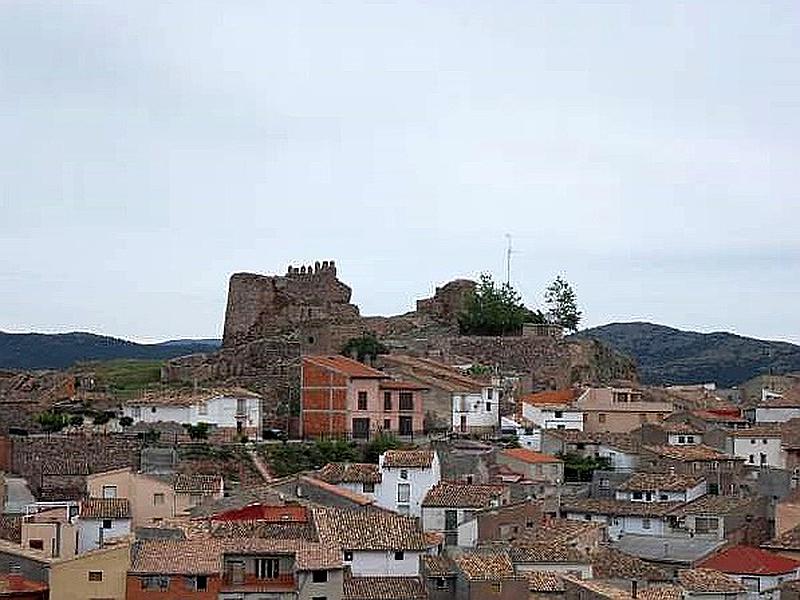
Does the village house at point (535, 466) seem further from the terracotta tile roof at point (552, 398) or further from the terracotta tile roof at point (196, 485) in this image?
the terracotta tile roof at point (196, 485)

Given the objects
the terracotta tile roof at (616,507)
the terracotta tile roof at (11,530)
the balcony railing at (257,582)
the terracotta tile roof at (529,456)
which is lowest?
the balcony railing at (257,582)

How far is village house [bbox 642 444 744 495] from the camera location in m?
39.0

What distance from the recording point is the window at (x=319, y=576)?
88.8ft

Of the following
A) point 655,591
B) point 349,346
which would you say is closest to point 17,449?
point 349,346

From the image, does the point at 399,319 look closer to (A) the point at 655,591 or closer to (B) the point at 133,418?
(B) the point at 133,418

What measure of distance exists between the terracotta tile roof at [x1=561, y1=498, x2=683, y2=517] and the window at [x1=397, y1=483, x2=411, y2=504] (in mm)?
4309

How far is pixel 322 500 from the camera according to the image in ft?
115

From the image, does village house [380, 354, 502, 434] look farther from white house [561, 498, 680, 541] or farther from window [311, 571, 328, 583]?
window [311, 571, 328, 583]

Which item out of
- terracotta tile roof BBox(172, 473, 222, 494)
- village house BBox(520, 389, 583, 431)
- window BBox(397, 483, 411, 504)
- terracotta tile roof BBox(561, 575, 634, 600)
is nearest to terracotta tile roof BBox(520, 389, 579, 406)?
village house BBox(520, 389, 583, 431)

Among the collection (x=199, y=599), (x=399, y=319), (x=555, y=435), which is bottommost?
(x=199, y=599)

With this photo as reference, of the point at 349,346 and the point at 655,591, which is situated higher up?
the point at 349,346

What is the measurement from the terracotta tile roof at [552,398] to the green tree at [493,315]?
325 inches

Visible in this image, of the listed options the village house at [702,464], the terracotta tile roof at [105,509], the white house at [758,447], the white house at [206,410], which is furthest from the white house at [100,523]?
the white house at [758,447]

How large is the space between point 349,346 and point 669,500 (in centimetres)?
1797
